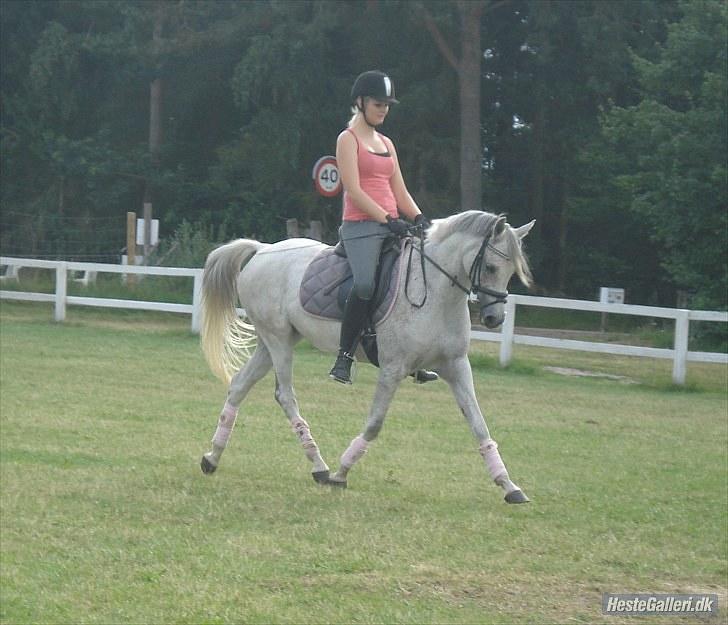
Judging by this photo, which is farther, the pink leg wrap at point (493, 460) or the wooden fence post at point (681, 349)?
the wooden fence post at point (681, 349)

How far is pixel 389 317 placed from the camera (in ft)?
25.6

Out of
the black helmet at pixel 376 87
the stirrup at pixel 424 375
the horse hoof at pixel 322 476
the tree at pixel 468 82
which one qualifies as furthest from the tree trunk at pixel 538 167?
the black helmet at pixel 376 87

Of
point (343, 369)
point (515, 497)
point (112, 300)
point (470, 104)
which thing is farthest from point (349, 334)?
point (470, 104)

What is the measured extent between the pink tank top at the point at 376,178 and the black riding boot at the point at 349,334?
59cm

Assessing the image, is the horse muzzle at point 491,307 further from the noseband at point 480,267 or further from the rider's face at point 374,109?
the rider's face at point 374,109

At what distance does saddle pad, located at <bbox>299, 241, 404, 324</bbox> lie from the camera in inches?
309

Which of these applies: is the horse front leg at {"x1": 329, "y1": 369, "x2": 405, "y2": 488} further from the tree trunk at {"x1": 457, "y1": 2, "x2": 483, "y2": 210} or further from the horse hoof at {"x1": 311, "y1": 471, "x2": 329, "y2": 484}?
the tree trunk at {"x1": 457, "y1": 2, "x2": 483, "y2": 210}

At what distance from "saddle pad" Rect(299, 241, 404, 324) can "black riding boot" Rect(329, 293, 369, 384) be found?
131 mm

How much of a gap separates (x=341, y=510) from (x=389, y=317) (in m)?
1.31

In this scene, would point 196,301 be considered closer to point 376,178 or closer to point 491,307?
point 376,178

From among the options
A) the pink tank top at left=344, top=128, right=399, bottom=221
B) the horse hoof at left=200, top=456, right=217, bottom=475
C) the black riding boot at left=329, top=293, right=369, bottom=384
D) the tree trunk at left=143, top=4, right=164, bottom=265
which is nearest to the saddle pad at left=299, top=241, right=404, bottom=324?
the black riding boot at left=329, top=293, right=369, bottom=384

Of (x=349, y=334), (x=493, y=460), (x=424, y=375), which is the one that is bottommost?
(x=493, y=460)

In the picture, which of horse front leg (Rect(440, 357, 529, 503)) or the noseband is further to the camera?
horse front leg (Rect(440, 357, 529, 503))

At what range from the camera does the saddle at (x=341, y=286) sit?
310 inches
